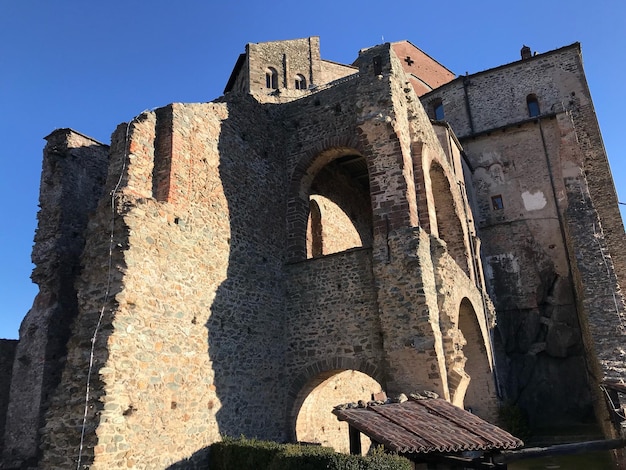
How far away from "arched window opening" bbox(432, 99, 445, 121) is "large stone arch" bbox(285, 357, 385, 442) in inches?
711

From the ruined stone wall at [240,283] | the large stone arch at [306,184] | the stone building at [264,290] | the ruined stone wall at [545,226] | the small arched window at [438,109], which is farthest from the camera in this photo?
the small arched window at [438,109]

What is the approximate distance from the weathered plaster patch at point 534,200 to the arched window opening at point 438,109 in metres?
6.75

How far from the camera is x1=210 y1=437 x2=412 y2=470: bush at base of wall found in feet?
19.2

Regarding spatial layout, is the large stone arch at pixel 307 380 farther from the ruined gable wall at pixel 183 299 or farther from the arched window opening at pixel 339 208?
the arched window opening at pixel 339 208

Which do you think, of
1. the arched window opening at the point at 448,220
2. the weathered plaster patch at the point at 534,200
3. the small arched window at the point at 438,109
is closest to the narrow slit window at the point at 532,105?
the small arched window at the point at 438,109

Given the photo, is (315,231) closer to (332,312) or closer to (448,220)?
(332,312)

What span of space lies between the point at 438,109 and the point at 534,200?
7.71 metres

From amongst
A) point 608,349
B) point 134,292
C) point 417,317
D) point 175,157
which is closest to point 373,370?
point 417,317

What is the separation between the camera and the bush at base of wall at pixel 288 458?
587 centimetres

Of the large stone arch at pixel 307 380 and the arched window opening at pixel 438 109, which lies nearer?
the large stone arch at pixel 307 380

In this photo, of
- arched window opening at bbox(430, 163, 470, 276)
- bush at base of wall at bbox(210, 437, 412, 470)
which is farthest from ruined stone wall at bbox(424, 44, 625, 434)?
bush at base of wall at bbox(210, 437, 412, 470)

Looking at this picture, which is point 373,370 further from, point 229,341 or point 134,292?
point 134,292

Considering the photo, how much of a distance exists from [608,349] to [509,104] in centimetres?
1271

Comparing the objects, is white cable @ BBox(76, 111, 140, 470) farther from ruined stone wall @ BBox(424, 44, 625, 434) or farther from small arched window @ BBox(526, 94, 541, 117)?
small arched window @ BBox(526, 94, 541, 117)
